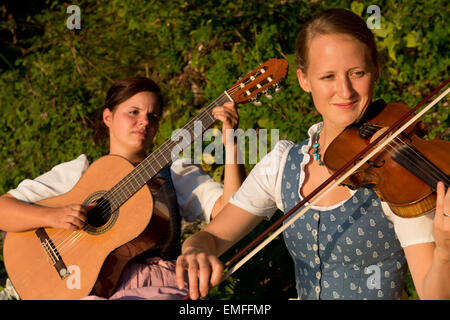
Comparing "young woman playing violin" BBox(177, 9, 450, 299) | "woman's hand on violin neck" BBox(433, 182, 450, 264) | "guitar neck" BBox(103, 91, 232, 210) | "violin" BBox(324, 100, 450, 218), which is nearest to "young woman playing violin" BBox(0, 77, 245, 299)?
"guitar neck" BBox(103, 91, 232, 210)

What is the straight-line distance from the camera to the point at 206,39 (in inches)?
133

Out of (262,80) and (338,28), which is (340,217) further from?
(262,80)

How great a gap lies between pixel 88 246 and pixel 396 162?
1.41 m

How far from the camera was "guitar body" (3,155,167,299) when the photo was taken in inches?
86.0

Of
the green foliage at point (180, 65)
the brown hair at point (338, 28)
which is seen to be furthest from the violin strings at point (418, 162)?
the green foliage at point (180, 65)

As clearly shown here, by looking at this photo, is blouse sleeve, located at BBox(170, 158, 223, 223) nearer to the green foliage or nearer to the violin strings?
the green foliage

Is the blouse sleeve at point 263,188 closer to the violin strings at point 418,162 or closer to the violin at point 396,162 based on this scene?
the violin at point 396,162

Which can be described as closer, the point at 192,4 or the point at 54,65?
the point at 192,4

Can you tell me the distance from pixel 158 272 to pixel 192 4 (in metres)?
2.08

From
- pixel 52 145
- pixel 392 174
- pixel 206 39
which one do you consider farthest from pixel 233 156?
pixel 52 145

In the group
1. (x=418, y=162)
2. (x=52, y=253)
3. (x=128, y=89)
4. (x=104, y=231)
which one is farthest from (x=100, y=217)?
(x=418, y=162)

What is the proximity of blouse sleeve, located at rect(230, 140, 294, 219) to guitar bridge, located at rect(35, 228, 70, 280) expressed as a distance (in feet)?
3.01

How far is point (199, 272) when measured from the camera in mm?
1367

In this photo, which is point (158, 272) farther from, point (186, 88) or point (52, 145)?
point (52, 145)
